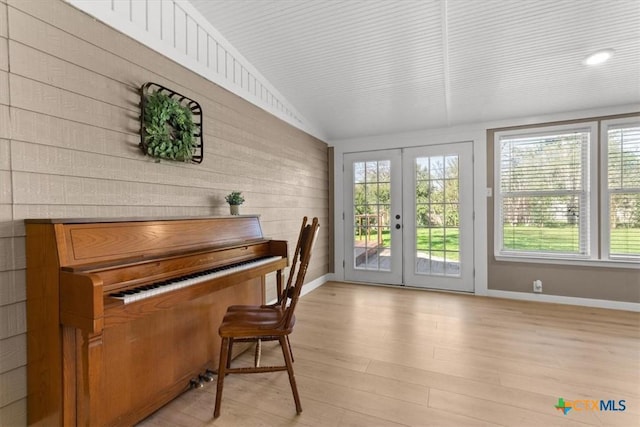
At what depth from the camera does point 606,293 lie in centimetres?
343

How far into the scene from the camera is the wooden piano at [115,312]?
1.26 m

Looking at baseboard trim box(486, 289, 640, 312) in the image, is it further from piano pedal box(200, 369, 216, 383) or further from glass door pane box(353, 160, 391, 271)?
piano pedal box(200, 369, 216, 383)

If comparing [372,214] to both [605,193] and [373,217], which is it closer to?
[373,217]

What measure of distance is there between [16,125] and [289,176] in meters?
2.58

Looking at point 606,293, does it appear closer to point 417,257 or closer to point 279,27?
point 417,257

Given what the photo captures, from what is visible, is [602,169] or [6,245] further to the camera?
[602,169]

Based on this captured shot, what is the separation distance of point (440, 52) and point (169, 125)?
234 centimetres

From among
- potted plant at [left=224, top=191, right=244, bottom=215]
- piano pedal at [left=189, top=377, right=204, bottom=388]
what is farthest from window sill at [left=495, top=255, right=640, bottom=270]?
piano pedal at [left=189, top=377, right=204, bottom=388]

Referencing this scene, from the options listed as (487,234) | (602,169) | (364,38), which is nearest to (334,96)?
(364,38)

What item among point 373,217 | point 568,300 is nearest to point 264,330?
point 373,217

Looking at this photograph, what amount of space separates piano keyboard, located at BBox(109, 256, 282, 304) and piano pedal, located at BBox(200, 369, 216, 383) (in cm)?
76

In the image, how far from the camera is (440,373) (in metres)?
2.08

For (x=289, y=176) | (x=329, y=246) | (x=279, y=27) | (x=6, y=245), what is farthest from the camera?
(x=329, y=246)

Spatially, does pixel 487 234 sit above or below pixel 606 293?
above
